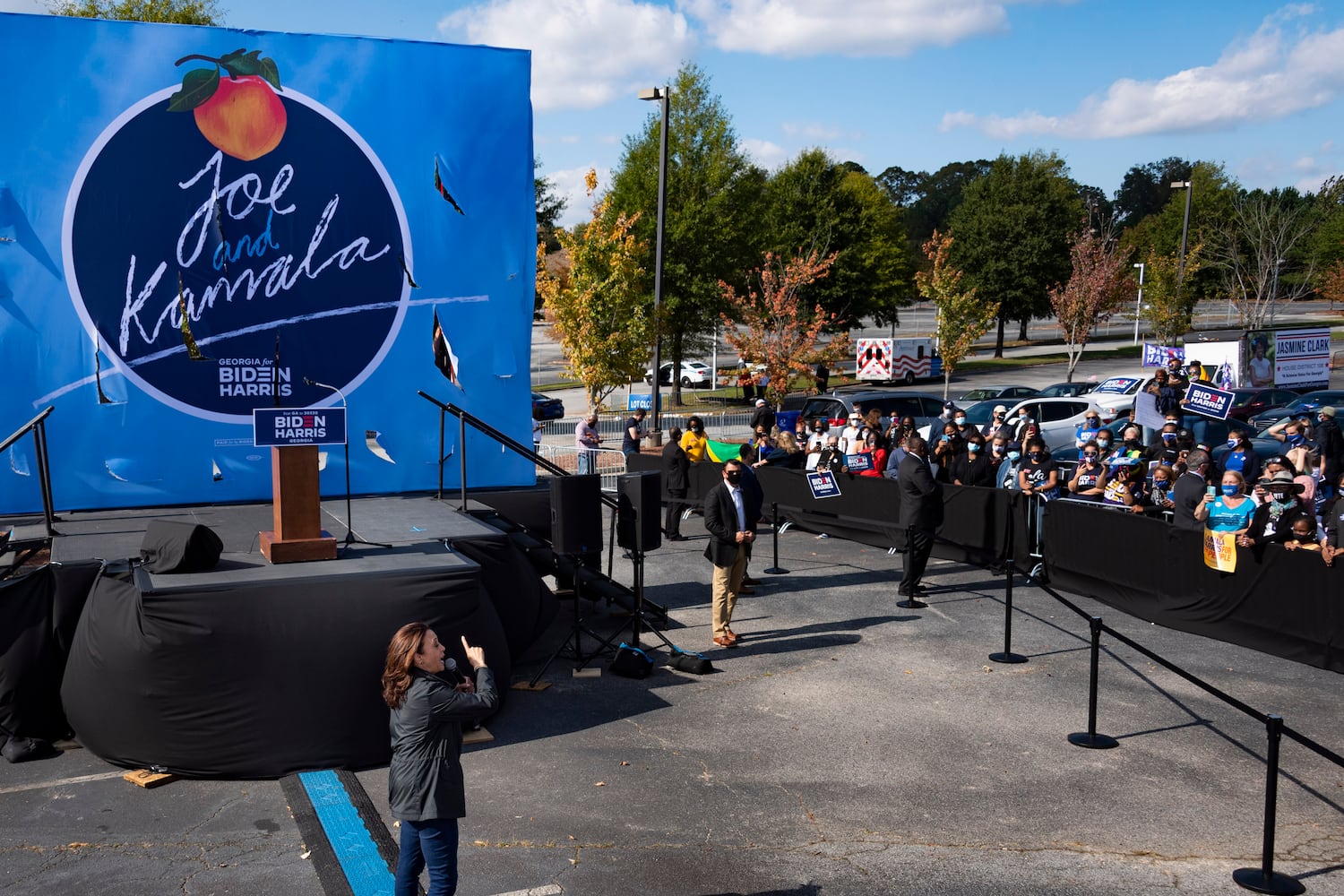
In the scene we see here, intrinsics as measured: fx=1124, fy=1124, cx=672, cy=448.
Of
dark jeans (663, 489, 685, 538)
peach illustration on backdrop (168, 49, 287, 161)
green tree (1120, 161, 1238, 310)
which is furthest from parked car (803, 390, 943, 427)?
green tree (1120, 161, 1238, 310)

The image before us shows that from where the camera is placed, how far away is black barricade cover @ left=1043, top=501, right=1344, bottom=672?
11.1m

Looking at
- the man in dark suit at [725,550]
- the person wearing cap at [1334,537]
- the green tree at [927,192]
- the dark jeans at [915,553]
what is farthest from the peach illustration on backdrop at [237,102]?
the green tree at [927,192]

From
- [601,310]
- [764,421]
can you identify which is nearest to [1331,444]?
[764,421]

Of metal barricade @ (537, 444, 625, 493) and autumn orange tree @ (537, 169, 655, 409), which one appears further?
autumn orange tree @ (537, 169, 655, 409)

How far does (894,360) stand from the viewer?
155 ft

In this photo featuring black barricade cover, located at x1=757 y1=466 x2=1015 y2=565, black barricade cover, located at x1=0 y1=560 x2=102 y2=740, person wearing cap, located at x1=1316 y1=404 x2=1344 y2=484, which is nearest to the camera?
black barricade cover, located at x1=0 y1=560 x2=102 y2=740

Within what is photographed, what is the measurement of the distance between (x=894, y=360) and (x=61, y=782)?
41.7 meters

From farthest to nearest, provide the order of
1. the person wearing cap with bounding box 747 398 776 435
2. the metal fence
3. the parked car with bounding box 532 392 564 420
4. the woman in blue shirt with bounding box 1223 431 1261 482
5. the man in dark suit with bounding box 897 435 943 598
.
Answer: the parked car with bounding box 532 392 564 420, the metal fence, the person wearing cap with bounding box 747 398 776 435, the woman in blue shirt with bounding box 1223 431 1261 482, the man in dark suit with bounding box 897 435 943 598

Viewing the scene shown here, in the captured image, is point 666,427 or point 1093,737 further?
point 666,427

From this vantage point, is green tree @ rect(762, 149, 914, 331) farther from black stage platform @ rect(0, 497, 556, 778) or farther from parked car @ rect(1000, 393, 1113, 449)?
black stage platform @ rect(0, 497, 556, 778)

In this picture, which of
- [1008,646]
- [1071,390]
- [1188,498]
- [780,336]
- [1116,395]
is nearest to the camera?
[1008,646]

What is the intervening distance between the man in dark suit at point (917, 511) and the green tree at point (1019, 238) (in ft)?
151

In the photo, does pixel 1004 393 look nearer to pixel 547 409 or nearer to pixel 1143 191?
pixel 547 409

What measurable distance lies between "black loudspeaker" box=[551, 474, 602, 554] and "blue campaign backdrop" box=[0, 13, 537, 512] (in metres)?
3.15
